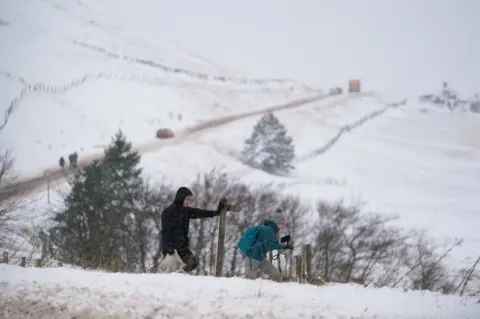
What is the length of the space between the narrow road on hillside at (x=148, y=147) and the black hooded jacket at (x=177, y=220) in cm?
1338

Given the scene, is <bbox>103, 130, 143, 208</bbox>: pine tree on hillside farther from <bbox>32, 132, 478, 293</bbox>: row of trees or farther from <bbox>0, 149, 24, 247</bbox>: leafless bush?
<bbox>0, 149, 24, 247</bbox>: leafless bush

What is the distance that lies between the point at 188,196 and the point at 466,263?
1127 centimetres

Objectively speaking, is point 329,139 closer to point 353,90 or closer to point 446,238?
point 446,238

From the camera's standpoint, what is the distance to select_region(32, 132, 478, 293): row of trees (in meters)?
20.8

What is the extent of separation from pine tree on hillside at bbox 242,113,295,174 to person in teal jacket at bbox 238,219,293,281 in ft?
90.5

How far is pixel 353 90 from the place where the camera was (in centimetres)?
6969

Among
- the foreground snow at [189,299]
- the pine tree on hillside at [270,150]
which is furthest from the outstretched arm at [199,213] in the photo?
the pine tree on hillside at [270,150]

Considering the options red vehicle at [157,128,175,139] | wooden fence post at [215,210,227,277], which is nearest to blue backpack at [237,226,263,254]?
wooden fence post at [215,210,227,277]

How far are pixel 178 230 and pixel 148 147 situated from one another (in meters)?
28.6

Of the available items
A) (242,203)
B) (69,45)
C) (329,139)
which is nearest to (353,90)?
(329,139)

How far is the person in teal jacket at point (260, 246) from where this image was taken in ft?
22.3

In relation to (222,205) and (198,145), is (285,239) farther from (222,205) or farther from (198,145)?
(198,145)

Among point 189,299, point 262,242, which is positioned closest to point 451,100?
point 262,242

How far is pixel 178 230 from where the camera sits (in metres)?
6.96
